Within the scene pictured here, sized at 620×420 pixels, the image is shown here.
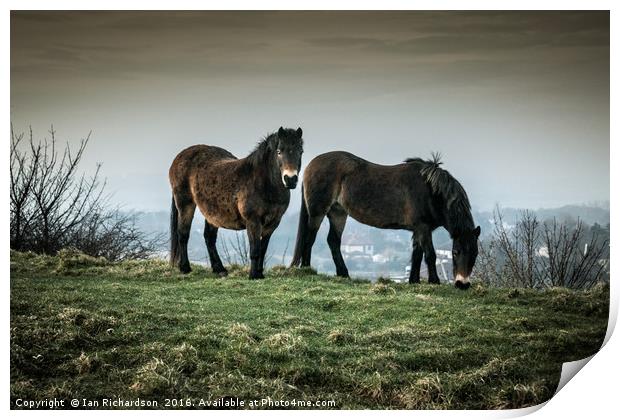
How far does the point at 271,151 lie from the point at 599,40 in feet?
16.6

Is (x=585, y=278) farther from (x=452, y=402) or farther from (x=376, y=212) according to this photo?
(x=452, y=402)

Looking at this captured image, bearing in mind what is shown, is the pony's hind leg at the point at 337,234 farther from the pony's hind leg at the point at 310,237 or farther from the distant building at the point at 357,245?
the pony's hind leg at the point at 310,237

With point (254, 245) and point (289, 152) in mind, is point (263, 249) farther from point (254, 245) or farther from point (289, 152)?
point (289, 152)

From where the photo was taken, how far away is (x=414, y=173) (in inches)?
485

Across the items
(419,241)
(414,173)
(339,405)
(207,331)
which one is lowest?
(339,405)

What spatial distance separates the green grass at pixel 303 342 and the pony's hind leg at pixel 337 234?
1304 millimetres

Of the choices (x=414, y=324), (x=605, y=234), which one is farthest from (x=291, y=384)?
(x=605, y=234)

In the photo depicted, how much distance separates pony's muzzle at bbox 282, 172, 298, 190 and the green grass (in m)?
1.56

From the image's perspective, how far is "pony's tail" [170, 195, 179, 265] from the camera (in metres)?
13.2

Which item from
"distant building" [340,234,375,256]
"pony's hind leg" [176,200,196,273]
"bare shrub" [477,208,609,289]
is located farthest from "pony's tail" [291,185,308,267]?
"bare shrub" [477,208,609,289]

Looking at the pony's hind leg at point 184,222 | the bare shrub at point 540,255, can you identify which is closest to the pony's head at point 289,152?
the pony's hind leg at point 184,222

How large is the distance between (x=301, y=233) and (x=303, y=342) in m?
4.13

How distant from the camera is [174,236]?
13297 millimetres

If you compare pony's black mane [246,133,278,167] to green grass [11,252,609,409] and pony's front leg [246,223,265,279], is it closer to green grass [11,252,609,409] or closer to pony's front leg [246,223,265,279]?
pony's front leg [246,223,265,279]
